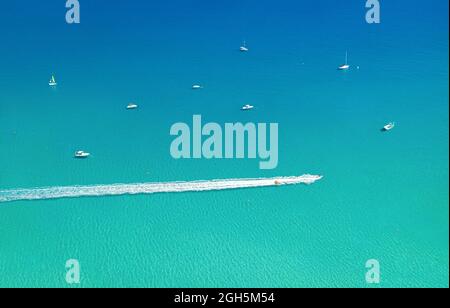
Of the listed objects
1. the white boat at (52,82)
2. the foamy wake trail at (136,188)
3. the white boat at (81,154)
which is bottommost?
the foamy wake trail at (136,188)

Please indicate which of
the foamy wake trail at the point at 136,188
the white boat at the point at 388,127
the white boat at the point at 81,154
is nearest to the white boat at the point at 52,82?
the white boat at the point at 81,154

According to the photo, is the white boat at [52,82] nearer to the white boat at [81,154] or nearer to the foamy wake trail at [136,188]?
the white boat at [81,154]

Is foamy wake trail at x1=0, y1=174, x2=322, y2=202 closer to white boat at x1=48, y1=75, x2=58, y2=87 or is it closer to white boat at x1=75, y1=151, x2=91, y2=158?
white boat at x1=75, y1=151, x2=91, y2=158

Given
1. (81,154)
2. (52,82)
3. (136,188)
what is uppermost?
(52,82)

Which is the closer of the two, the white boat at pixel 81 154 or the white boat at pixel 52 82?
the white boat at pixel 81 154

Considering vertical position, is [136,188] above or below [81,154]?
below

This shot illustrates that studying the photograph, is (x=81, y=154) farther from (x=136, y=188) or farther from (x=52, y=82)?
(x=52, y=82)

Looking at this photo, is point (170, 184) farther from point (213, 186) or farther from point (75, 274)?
point (75, 274)

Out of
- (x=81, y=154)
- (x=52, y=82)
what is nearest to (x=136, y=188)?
(x=81, y=154)
